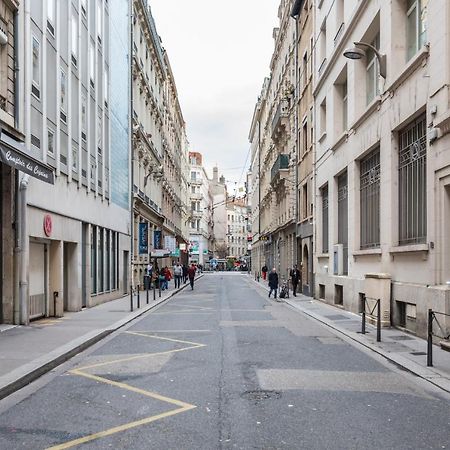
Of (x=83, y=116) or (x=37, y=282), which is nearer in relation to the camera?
(x=37, y=282)

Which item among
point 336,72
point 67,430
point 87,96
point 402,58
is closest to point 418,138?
point 402,58

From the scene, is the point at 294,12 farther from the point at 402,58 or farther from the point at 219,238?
the point at 219,238

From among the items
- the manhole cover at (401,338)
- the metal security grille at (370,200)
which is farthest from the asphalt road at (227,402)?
the metal security grille at (370,200)

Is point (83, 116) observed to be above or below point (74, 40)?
below

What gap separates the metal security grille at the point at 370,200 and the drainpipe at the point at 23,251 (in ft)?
33.5

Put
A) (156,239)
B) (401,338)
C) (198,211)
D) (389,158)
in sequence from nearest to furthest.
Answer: (401,338), (389,158), (156,239), (198,211)

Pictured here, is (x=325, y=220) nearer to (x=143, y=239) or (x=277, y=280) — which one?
(x=277, y=280)

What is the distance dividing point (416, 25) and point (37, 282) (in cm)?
1260

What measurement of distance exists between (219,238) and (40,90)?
129 m

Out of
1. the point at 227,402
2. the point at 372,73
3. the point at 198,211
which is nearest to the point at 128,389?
the point at 227,402

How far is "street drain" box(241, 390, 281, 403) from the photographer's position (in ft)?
23.8

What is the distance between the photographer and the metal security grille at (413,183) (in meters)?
13.8

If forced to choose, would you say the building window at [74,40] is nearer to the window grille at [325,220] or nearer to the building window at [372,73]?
the building window at [372,73]

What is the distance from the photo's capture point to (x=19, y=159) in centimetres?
1243
